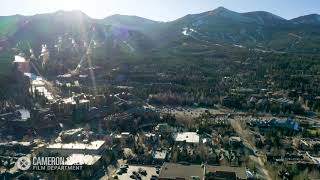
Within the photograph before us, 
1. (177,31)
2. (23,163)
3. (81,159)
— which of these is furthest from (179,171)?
(177,31)

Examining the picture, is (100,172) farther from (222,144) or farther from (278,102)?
(278,102)

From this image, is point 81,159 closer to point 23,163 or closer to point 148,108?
point 23,163

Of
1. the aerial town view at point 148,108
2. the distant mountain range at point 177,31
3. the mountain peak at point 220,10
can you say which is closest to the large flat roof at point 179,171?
the aerial town view at point 148,108

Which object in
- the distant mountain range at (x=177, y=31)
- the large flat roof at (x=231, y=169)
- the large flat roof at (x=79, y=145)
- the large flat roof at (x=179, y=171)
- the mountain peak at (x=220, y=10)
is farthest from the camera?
the mountain peak at (x=220, y=10)

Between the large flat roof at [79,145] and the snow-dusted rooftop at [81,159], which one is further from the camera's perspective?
the large flat roof at [79,145]

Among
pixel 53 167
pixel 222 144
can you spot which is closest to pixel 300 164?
Result: pixel 222 144

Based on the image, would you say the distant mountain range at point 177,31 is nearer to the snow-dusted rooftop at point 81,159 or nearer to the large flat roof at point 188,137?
the large flat roof at point 188,137

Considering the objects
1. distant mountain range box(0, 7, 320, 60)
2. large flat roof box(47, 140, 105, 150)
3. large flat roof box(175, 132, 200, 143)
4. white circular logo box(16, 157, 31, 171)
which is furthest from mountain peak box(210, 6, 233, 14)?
white circular logo box(16, 157, 31, 171)
